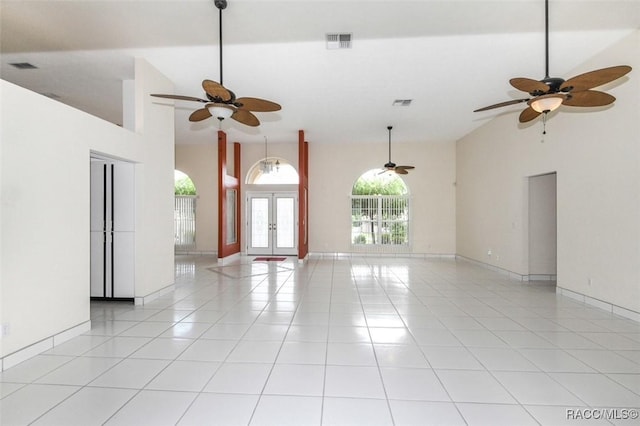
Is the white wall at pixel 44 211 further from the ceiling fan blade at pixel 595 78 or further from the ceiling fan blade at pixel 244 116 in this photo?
the ceiling fan blade at pixel 595 78

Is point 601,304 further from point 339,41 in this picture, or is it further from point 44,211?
point 44,211

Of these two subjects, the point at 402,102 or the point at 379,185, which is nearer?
the point at 402,102

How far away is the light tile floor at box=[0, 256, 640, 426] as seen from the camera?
2.20 m

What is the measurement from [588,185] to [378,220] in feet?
20.5

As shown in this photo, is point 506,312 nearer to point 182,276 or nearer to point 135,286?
point 135,286

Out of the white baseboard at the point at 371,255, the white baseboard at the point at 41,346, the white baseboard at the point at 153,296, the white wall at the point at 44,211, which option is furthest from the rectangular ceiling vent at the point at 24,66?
the white baseboard at the point at 371,255

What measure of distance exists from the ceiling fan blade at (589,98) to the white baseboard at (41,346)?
5759mm

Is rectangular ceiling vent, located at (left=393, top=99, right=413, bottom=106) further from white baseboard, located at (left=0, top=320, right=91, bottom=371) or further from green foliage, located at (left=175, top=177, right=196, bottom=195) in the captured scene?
green foliage, located at (left=175, top=177, right=196, bottom=195)

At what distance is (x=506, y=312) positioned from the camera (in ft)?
14.7

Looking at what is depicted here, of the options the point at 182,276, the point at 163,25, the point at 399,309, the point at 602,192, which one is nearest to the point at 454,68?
the point at 602,192

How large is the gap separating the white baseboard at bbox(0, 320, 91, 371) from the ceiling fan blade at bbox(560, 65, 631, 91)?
560 centimetres

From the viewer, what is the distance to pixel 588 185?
481 cm

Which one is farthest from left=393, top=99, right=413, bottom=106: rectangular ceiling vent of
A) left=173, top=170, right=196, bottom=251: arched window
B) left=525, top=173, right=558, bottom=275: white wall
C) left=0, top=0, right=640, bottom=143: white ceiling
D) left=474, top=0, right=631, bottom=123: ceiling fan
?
left=173, top=170, right=196, bottom=251: arched window

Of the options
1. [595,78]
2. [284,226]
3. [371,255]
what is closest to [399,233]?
[371,255]
